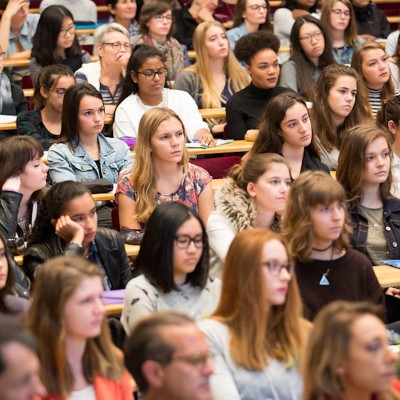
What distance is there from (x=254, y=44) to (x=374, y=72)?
0.71 metres

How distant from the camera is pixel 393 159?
496 cm

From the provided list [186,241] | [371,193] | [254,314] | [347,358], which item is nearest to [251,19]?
[371,193]

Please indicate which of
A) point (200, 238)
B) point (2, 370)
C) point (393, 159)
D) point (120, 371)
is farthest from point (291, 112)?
point (2, 370)

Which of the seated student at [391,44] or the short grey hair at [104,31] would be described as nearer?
the short grey hair at [104,31]

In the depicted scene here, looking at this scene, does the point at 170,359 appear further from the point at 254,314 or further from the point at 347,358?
the point at 254,314

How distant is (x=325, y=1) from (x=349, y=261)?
3776mm

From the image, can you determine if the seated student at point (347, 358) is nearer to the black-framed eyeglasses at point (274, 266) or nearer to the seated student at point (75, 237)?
the black-framed eyeglasses at point (274, 266)

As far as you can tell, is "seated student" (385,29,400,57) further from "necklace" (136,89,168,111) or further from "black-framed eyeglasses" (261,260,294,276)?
"black-framed eyeglasses" (261,260,294,276)

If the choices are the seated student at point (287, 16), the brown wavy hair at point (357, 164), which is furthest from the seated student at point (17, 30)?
the brown wavy hair at point (357, 164)

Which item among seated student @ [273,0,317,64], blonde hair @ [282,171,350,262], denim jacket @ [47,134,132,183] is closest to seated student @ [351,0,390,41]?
seated student @ [273,0,317,64]

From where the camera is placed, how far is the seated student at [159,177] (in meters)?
4.64

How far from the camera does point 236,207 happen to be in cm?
424

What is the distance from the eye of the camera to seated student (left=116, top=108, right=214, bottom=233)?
4645 millimetres

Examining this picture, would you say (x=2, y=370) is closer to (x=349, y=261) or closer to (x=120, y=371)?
(x=120, y=371)
